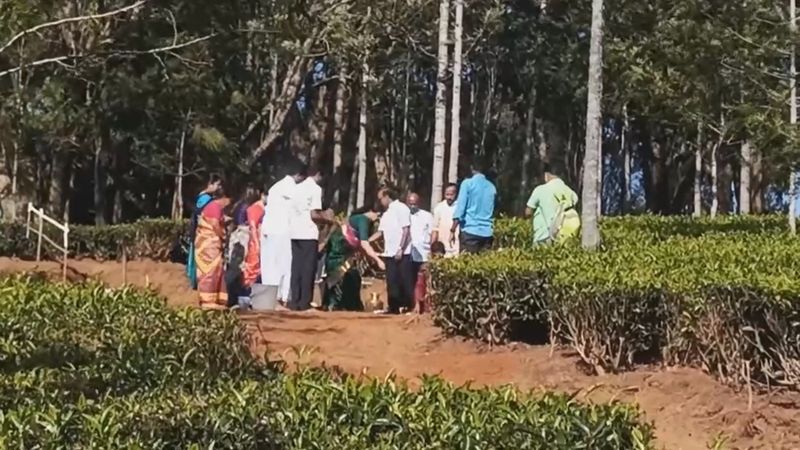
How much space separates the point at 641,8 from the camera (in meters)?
28.5

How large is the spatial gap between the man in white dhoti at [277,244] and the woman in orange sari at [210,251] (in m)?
0.60

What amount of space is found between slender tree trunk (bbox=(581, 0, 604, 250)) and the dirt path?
1.66 meters

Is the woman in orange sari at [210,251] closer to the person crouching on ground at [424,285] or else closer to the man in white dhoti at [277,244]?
the man in white dhoti at [277,244]

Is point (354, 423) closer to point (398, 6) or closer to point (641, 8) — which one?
point (398, 6)

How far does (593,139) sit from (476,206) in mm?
1933

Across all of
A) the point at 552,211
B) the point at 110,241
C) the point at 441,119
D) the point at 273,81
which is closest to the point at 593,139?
the point at 552,211

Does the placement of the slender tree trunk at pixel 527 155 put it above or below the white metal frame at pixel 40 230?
above

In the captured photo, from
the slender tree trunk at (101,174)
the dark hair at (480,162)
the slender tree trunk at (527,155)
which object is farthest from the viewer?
the dark hair at (480,162)

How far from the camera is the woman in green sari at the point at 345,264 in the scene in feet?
41.0

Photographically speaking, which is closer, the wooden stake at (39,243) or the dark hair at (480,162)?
the wooden stake at (39,243)

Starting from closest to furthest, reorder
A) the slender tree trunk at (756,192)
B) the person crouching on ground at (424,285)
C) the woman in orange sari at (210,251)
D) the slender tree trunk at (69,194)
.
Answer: the woman in orange sari at (210,251) → the person crouching on ground at (424,285) → the slender tree trunk at (69,194) → the slender tree trunk at (756,192)

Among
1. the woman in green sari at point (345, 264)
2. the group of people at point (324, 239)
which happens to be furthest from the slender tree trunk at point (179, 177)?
the woman in green sari at point (345, 264)

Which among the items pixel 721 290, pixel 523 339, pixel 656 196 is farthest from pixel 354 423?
pixel 656 196

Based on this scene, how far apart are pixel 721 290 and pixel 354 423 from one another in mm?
3363
